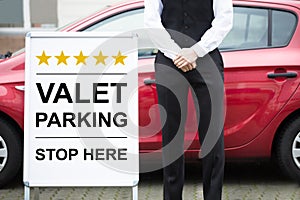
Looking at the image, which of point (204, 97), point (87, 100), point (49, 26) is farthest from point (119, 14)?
point (49, 26)

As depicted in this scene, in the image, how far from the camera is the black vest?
14.5 feet

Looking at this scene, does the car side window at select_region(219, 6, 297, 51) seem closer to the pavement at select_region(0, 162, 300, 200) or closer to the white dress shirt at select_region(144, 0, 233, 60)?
the pavement at select_region(0, 162, 300, 200)

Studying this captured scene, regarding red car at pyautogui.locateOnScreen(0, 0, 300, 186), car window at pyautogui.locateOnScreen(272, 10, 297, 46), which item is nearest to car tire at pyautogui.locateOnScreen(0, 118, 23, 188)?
red car at pyautogui.locateOnScreen(0, 0, 300, 186)

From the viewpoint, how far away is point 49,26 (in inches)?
436

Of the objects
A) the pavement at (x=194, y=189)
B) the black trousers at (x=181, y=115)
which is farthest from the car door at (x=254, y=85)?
the black trousers at (x=181, y=115)

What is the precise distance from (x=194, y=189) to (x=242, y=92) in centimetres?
93

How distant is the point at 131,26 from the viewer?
5992mm

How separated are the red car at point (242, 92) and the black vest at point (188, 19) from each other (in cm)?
132

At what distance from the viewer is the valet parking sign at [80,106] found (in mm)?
4816

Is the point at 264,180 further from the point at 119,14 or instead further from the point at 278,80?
the point at 119,14

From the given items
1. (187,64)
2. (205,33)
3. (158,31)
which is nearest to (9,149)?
(158,31)

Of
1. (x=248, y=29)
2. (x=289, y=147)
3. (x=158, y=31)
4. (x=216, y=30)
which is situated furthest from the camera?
(x=248, y=29)

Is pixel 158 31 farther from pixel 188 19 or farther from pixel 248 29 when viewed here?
pixel 248 29

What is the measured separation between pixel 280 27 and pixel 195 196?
5.37ft
